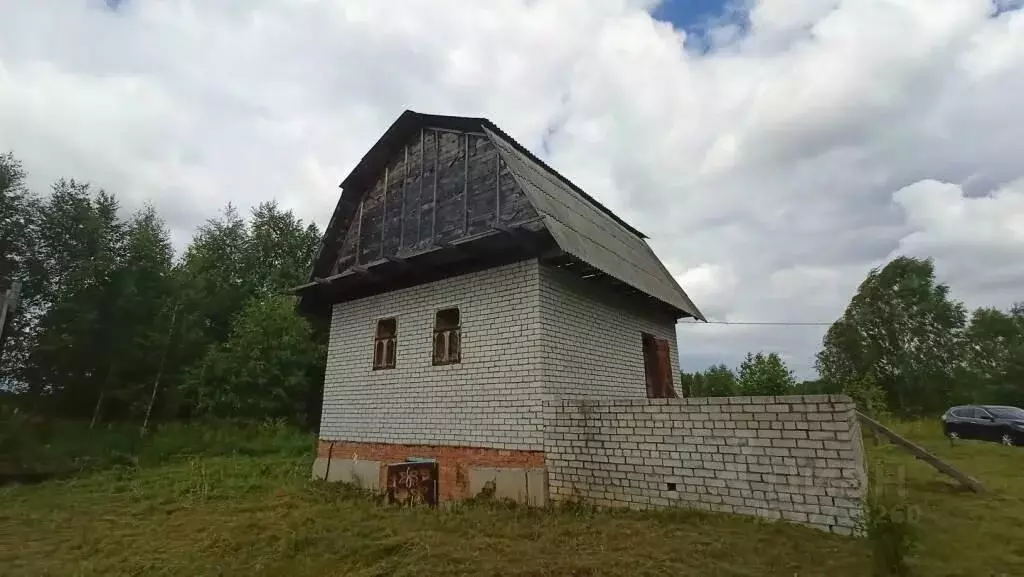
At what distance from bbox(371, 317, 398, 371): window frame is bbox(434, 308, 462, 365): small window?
1.06 meters

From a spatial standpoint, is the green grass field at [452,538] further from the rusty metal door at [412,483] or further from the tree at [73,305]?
the tree at [73,305]

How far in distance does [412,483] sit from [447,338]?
91.6 inches

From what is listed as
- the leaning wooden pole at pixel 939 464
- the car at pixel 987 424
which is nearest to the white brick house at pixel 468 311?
the leaning wooden pole at pixel 939 464

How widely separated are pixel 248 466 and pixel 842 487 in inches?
489

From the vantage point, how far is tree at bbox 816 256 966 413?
101 ft

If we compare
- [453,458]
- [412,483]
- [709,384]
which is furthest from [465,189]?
[709,384]

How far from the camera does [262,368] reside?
19.5 meters

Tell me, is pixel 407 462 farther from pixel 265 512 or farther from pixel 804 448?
pixel 804 448

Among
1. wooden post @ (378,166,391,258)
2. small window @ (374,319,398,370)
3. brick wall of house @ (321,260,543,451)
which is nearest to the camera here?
brick wall of house @ (321,260,543,451)

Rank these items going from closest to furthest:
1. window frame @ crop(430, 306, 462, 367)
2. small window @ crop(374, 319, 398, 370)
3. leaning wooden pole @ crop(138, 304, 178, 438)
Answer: window frame @ crop(430, 306, 462, 367) → small window @ crop(374, 319, 398, 370) → leaning wooden pole @ crop(138, 304, 178, 438)

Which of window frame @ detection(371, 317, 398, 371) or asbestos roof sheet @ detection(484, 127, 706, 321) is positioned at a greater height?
asbestos roof sheet @ detection(484, 127, 706, 321)

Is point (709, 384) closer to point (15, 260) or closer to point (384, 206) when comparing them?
point (384, 206)

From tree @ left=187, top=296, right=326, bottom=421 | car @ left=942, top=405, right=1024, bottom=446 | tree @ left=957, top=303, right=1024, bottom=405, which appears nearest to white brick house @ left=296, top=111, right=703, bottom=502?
tree @ left=187, top=296, right=326, bottom=421

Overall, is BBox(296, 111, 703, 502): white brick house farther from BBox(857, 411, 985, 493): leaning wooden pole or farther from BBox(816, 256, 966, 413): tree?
BBox(816, 256, 966, 413): tree
